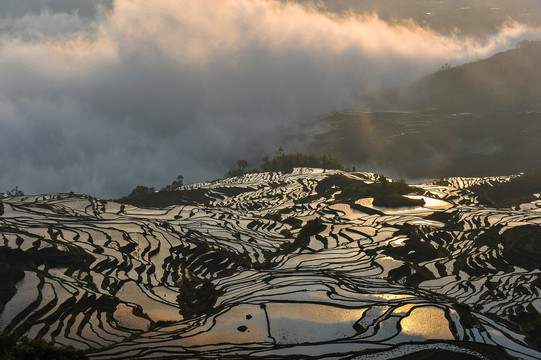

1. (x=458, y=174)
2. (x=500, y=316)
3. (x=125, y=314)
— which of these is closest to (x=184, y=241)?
(x=125, y=314)

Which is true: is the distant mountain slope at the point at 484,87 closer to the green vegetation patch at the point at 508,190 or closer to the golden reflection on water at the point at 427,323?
the green vegetation patch at the point at 508,190

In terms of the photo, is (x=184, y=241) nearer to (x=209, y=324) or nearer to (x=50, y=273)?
(x=50, y=273)

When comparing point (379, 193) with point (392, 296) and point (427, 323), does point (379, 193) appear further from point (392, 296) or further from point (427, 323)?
point (427, 323)

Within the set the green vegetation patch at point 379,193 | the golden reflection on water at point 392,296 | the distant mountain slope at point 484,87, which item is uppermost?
the distant mountain slope at point 484,87

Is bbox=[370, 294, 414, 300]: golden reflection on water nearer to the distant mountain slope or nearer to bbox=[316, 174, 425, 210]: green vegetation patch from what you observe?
bbox=[316, 174, 425, 210]: green vegetation patch

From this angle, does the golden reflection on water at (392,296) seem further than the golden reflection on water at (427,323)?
Yes

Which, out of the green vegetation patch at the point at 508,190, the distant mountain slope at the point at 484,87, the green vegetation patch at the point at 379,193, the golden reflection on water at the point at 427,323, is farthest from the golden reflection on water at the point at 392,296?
the distant mountain slope at the point at 484,87
